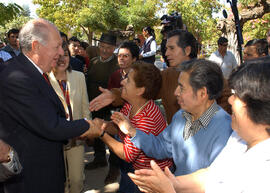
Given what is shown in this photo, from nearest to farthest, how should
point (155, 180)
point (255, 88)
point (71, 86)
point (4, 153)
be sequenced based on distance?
point (255, 88) → point (155, 180) → point (4, 153) → point (71, 86)

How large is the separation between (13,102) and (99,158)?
3.08 meters

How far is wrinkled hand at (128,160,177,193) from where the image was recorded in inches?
58.8

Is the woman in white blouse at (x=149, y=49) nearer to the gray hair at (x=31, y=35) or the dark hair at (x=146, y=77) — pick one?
the dark hair at (x=146, y=77)

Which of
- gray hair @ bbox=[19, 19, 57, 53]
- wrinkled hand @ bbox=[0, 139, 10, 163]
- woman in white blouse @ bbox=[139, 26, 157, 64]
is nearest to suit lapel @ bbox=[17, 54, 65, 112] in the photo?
gray hair @ bbox=[19, 19, 57, 53]

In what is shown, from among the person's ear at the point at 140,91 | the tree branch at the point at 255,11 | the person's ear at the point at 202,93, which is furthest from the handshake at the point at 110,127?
the tree branch at the point at 255,11

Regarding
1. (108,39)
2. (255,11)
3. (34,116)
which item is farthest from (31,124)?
(255,11)

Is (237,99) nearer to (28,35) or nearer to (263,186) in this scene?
(263,186)

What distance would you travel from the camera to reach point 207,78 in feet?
6.41

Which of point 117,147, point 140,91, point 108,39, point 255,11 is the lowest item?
point 117,147

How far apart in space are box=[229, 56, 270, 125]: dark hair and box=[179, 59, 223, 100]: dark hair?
0.55 m

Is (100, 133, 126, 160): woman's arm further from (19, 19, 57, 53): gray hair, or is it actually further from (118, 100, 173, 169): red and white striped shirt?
(19, 19, 57, 53): gray hair

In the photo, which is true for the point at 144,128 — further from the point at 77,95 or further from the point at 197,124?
the point at 77,95

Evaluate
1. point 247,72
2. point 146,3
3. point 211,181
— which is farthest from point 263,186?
point 146,3

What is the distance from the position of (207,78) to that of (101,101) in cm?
165
